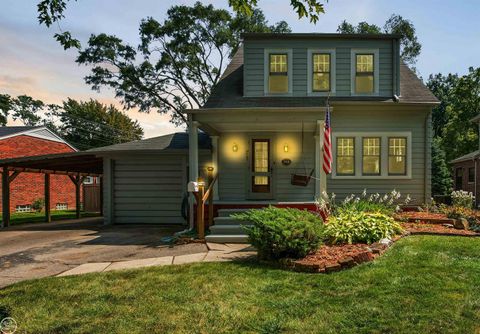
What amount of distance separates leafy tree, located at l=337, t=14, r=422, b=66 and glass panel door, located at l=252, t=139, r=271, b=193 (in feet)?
51.4

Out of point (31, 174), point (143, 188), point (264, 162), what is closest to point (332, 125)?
point (264, 162)

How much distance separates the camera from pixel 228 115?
8.98 meters

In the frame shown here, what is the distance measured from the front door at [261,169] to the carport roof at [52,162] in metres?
5.73

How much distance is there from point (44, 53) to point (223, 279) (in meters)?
5.64

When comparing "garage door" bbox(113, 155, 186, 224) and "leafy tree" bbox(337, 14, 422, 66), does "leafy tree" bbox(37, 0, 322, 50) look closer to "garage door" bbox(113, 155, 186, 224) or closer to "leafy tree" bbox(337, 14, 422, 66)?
"garage door" bbox(113, 155, 186, 224)

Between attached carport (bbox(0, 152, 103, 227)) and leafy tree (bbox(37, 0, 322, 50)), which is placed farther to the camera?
attached carport (bbox(0, 152, 103, 227))

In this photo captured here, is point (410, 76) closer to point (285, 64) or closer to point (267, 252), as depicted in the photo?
point (285, 64)

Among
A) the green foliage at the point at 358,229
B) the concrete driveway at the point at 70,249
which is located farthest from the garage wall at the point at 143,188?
the green foliage at the point at 358,229

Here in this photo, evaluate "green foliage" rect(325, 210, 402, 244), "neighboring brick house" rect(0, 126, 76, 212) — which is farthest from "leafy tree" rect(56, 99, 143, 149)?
"green foliage" rect(325, 210, 402, 244)

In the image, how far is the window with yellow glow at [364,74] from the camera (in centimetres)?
1173

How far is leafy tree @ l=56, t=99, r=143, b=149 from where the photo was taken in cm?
4469

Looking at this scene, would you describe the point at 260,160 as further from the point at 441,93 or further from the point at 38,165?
the point at 441,93

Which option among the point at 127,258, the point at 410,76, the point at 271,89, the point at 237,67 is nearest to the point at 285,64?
the point at 271,89

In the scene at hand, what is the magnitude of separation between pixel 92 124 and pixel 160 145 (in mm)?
35981
